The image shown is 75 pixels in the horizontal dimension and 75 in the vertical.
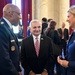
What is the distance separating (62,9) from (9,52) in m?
6.19

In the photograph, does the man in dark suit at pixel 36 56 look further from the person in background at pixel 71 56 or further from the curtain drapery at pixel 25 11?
the curtain drapery at pixel 25 11

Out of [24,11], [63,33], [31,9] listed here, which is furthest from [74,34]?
[31,9]

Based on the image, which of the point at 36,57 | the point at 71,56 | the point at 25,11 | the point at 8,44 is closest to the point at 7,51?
the point at 8,44

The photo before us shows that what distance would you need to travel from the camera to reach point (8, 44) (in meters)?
2.61

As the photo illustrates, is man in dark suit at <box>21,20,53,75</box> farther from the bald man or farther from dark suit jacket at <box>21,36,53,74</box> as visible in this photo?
the bald man

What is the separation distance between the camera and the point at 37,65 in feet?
11.1

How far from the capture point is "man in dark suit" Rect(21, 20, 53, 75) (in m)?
3.38

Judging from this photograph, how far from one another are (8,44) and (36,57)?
87cm

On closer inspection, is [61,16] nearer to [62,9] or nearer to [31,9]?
[62,9]

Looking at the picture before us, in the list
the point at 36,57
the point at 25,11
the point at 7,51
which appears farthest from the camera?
the point at 25,11

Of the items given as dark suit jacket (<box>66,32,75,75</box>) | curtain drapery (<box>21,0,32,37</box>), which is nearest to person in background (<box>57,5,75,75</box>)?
dark suit jacket (<box>66,32,75,75</box>)

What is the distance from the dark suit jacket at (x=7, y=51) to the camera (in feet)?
8.19

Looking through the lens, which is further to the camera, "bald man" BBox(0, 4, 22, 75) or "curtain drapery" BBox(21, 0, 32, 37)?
"curtain drapery" BBox(21, 0, 32, 37)

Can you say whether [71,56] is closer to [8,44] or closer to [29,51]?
→ [8,44]
